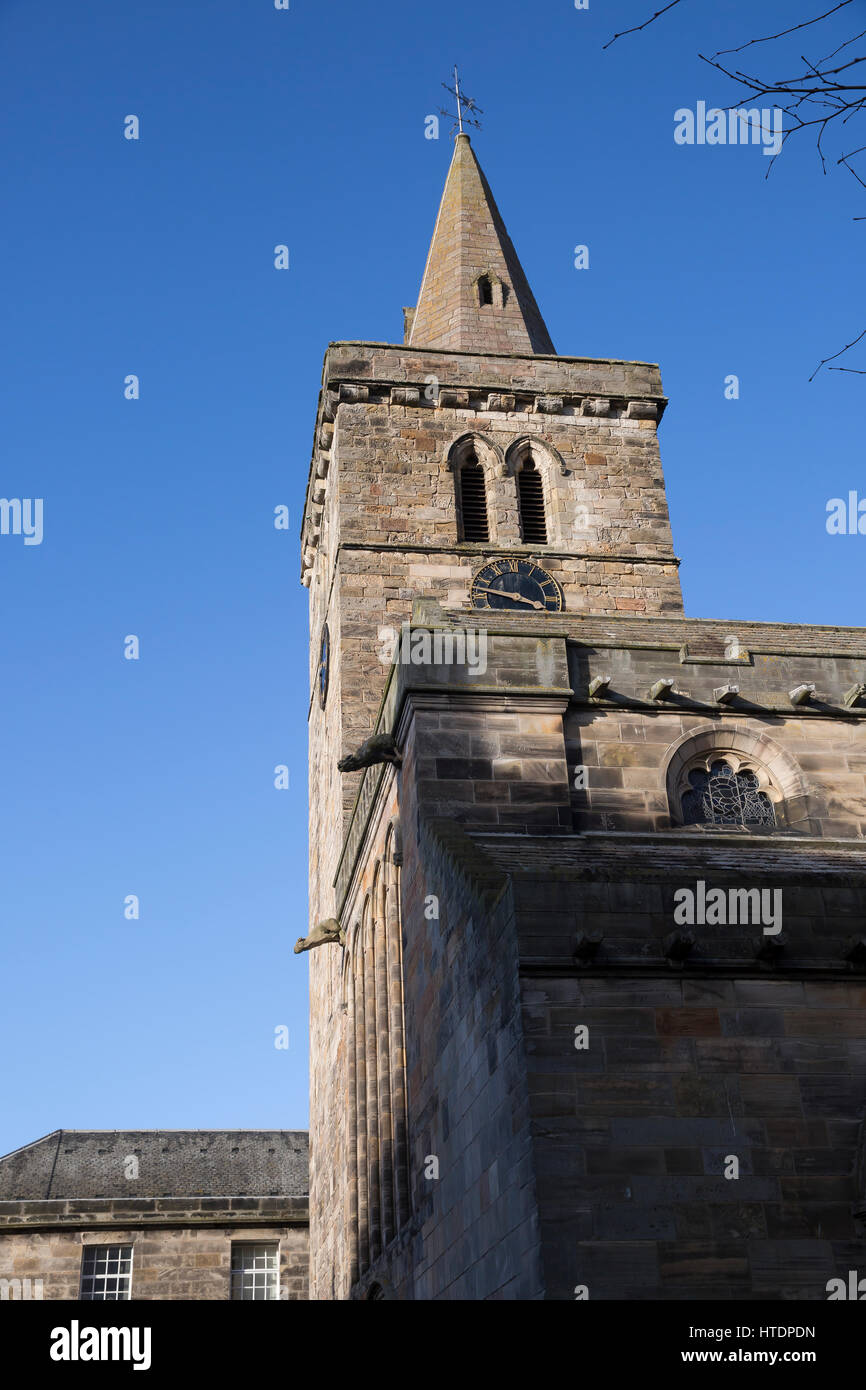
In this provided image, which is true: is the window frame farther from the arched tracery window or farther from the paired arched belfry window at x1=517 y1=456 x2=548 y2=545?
the arched tracery window

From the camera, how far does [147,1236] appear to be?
111 ft

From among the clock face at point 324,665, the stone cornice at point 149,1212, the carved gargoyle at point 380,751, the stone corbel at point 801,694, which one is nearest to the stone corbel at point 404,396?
the clock face at point 324,665

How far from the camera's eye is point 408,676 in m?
16.5

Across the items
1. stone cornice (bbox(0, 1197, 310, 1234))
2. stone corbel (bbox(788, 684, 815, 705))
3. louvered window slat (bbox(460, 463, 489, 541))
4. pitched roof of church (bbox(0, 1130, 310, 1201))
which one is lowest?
stone cornice (bbox(0, 1197, 310, 1234))

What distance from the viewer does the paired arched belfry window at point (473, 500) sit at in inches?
1180

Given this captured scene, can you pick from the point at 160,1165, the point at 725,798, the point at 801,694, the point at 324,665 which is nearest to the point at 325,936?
the point at 324,665

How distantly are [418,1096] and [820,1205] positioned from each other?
5.63 m

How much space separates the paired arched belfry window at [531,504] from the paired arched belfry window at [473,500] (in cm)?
77

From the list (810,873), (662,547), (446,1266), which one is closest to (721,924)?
(810,873)

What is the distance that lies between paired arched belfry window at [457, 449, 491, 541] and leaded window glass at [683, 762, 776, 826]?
13252 millimetres

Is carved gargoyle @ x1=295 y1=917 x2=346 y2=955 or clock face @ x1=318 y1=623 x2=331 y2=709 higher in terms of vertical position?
clock face @ x1=318 y1=623 x2=331 y2=709

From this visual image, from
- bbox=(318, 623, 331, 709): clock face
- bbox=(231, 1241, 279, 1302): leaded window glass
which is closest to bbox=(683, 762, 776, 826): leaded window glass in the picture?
bbox=(318, 623, 331, 709): clock face

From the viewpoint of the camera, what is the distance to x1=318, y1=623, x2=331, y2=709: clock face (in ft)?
97.4

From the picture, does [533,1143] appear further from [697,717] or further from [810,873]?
[697,717]
